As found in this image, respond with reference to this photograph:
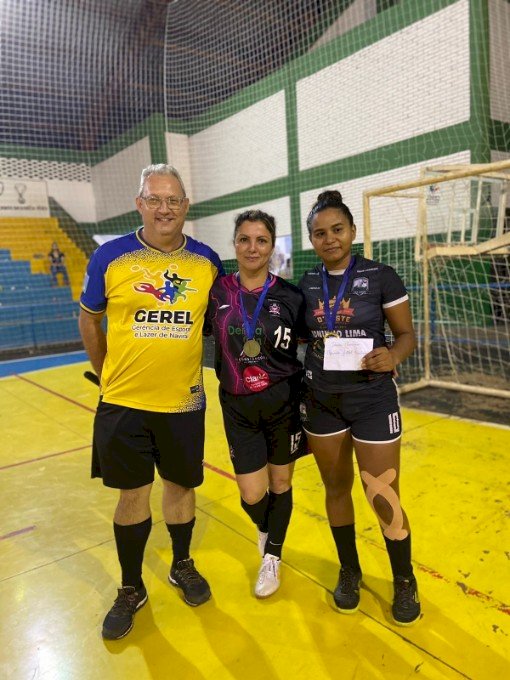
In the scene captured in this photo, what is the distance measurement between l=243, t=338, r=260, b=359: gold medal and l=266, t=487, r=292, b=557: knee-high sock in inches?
28.0

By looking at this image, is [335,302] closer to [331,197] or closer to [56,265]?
[331,197]

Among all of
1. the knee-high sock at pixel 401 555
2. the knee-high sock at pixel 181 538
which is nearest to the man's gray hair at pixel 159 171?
the knee-high sock at pixel 181 538

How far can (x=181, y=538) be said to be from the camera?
2348mm

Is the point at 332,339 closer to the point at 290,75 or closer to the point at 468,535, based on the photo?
the point at 468,535

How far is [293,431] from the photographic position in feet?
7.19

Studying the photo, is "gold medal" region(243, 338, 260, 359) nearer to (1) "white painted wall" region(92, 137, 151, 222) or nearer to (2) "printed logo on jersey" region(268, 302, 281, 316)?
(2) "printed logo on jersey" region(268, 302, 281, 316)

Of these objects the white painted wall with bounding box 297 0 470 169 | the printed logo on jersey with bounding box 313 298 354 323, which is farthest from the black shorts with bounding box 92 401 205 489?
the white painted wall with bounding box 297 0 470 169

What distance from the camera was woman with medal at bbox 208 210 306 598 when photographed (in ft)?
6.77

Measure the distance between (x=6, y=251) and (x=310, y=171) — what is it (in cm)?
967

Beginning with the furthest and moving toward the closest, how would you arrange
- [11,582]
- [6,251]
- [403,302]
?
[6,251]
[11,582]
[403,302]

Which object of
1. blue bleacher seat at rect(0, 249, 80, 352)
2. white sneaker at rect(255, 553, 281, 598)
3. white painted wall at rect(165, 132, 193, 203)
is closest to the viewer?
white sneaker at rect(255, 553, 281, 598)

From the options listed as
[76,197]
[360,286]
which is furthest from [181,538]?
[76,197]

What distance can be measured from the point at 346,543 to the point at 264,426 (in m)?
0.65

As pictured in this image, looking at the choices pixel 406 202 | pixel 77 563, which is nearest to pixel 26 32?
pixel 406 202
